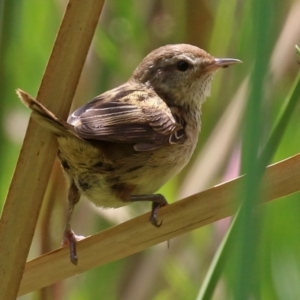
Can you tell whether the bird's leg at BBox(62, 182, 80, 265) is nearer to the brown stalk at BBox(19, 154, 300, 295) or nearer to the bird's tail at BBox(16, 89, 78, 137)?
the brown stalk at BBox(19, 154, 300, 295)

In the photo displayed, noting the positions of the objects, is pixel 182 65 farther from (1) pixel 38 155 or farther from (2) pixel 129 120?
(1) pixel 38 155

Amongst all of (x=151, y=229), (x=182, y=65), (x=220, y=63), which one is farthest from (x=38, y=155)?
(x=182, y=65)

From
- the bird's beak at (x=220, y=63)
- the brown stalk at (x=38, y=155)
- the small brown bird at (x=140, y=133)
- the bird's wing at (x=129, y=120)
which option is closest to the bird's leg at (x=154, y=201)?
the small brown bird at (x=140, y=133)

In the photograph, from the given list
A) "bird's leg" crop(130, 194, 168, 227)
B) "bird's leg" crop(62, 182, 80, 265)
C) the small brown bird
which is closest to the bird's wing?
the small brown bird

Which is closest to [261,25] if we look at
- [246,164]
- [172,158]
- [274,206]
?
[246,164]

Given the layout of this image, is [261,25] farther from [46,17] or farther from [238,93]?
[46,17]

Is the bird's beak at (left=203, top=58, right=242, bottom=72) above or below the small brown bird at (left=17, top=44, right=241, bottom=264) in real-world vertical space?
above

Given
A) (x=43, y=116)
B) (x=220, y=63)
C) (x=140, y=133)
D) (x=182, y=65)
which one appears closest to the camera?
(x=43, y=116)
